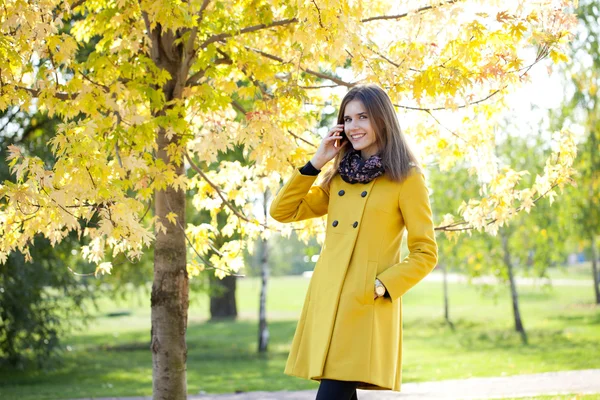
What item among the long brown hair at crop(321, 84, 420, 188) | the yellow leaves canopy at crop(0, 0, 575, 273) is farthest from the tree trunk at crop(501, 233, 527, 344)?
the long brown hair at crop(321, 84, 420, 188)

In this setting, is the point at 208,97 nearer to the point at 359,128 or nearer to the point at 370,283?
the point at 359,128

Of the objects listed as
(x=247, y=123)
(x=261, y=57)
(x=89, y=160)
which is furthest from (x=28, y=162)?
(x=261, y=57)

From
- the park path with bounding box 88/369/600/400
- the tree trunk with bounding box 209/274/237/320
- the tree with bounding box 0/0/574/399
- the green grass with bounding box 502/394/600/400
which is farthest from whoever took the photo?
the tree trunk with bounding box 209/274/237/320

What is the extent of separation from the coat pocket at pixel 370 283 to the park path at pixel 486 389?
488 cm

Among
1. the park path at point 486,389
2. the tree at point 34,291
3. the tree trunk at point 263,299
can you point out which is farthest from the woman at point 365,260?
the tree trunk at point 263,299

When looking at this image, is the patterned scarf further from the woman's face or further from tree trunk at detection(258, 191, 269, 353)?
tree trunk at detection(258, 191, 269, 353)

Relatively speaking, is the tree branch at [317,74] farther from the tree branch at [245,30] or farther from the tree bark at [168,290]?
the tree bark at [168,290]

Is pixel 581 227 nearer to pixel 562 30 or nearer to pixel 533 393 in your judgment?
pixel 533 393

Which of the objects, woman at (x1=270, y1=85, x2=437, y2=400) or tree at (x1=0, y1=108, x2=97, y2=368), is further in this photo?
tree at (x1=0, y1=108, x2=97, y2=368)

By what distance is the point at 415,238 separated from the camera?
11.9 feet

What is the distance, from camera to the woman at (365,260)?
3.57m

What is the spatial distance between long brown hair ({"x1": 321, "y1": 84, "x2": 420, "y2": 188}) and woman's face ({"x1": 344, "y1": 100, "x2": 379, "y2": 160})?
0.8 inches

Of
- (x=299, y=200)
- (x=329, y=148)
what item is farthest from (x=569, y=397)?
(x=329, y=148)

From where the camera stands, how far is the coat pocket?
11.7 feet
